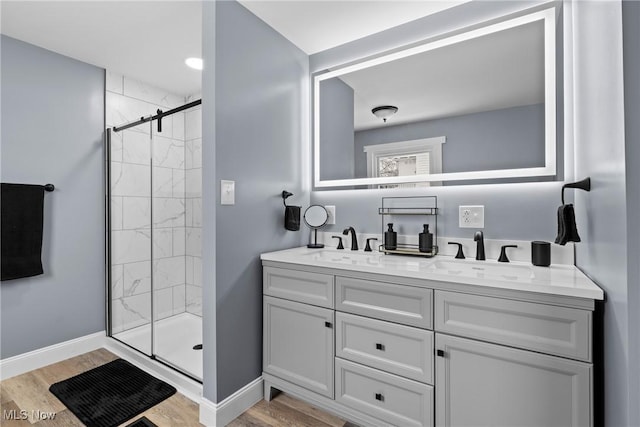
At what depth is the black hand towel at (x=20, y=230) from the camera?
6.74 feet

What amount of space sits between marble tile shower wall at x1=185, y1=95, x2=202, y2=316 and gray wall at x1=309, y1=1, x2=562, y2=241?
1.21 metres

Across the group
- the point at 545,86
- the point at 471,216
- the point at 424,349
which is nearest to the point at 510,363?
the point at 424,349

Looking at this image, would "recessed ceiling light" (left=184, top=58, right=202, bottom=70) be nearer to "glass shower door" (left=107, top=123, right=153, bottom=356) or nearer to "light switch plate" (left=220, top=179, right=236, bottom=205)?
"glass shower door" (left=107, top=123, right=153, bottom=356)

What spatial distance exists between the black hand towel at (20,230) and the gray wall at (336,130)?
201cm

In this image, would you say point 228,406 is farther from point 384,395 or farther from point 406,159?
point 406,159

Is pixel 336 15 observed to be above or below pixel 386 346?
above

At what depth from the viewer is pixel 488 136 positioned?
1.74 meters

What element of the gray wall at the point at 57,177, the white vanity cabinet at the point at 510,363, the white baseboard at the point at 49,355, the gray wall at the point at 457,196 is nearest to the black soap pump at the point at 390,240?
the gray wall at the point at 457,196

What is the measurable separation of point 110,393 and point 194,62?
2.38 meters

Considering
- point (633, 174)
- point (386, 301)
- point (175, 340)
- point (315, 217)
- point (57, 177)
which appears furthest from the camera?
point (175, 340)

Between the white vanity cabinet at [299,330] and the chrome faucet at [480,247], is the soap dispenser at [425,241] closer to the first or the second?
the chrome faucet at [480,247]

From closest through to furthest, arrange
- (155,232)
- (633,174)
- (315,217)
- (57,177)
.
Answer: (633,174)
(315,217)
(57,177)
(155,232)

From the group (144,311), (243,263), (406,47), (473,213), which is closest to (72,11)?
(243,263)

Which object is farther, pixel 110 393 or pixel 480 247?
pixel 110 393
